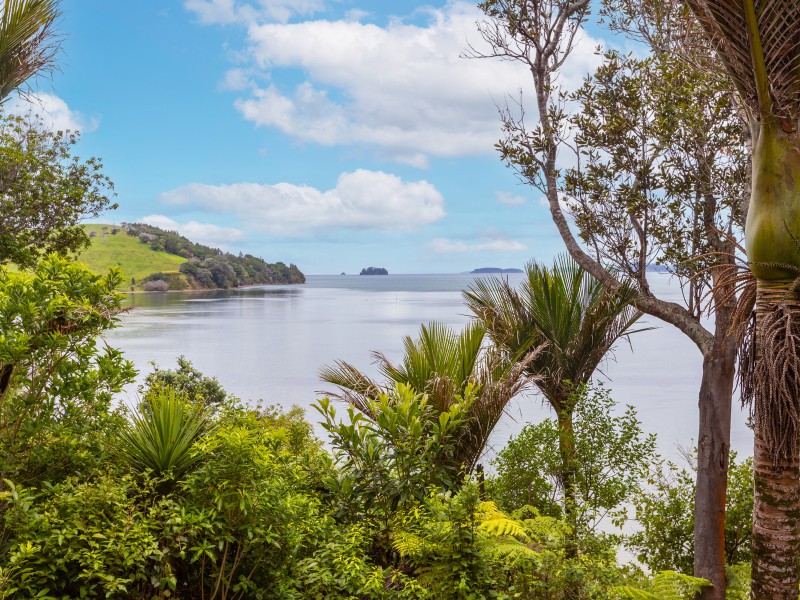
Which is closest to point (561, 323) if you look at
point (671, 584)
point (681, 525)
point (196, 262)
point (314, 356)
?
point (681, 525)

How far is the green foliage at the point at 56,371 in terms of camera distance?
3.51 meters

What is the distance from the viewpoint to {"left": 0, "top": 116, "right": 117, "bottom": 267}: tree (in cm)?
1037

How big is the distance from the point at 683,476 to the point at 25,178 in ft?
35.9

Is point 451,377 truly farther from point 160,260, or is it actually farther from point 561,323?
point 160,260

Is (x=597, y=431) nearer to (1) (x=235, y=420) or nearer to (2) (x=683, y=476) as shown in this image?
(2) (x=683, y=476)

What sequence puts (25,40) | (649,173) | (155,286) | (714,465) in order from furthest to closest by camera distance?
(155,286)
(649,173)
(714,465)
(25,40)

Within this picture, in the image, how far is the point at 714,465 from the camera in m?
5.89

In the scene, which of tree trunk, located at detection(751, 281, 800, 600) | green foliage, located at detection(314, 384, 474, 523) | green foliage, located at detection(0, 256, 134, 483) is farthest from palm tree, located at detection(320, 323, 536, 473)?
tree trunk, located at detection(751, 281, 800, 600)

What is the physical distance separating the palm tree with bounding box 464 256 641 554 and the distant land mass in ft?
153

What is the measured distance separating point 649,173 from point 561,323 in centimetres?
208

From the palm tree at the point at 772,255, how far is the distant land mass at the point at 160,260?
167 feet

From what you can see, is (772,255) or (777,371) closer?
(777,371)

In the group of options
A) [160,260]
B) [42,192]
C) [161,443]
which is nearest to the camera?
[161,443]

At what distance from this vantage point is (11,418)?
3602mm
